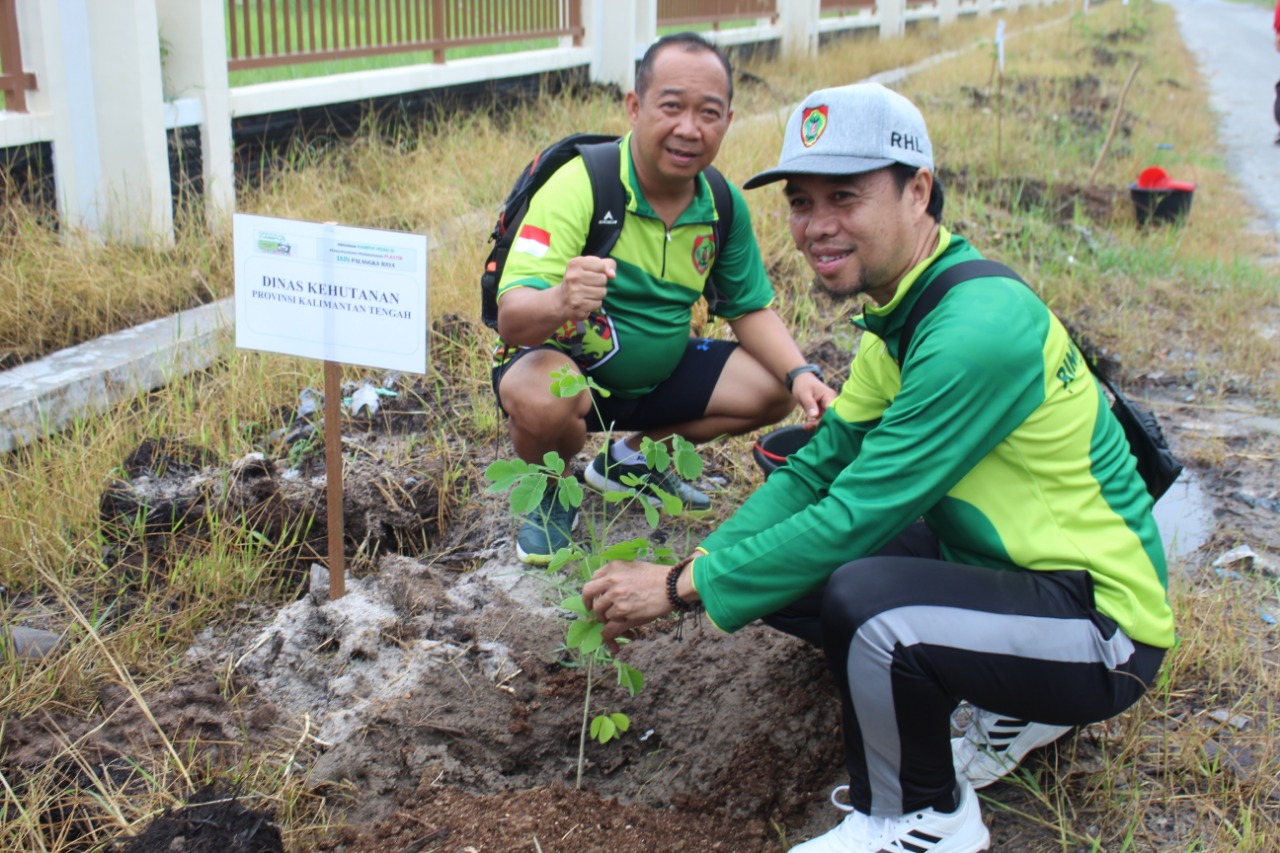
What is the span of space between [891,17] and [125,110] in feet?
48.0

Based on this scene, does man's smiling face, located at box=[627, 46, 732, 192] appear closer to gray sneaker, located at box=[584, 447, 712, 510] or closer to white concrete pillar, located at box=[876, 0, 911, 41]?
gray sneaker, located at box=[584, 447, 712, 510]

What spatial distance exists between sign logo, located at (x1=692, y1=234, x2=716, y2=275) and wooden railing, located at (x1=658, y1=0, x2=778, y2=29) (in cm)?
823

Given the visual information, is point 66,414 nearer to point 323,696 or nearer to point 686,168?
A: point 323,696

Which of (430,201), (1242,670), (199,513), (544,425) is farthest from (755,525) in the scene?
(430,201)

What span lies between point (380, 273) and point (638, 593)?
0.98 metres

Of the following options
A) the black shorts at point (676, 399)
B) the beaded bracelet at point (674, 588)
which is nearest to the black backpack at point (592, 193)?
the black shorts at point (676, 399)

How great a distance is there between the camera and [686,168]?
3045mm

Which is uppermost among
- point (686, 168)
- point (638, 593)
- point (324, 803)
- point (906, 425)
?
point (686, 168)

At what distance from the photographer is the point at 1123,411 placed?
7.76 feet

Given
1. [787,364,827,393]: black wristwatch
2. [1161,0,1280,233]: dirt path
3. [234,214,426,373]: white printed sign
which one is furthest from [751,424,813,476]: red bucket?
[1161,0,1280,233]: dirt path

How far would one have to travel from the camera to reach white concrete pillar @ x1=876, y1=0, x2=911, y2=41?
17328 mm

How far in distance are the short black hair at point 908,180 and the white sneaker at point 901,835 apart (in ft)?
3.62

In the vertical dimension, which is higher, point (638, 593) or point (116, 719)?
point (638, 593)

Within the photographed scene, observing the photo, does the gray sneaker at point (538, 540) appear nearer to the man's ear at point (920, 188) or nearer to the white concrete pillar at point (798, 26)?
the man's ear at point (920, 188)
